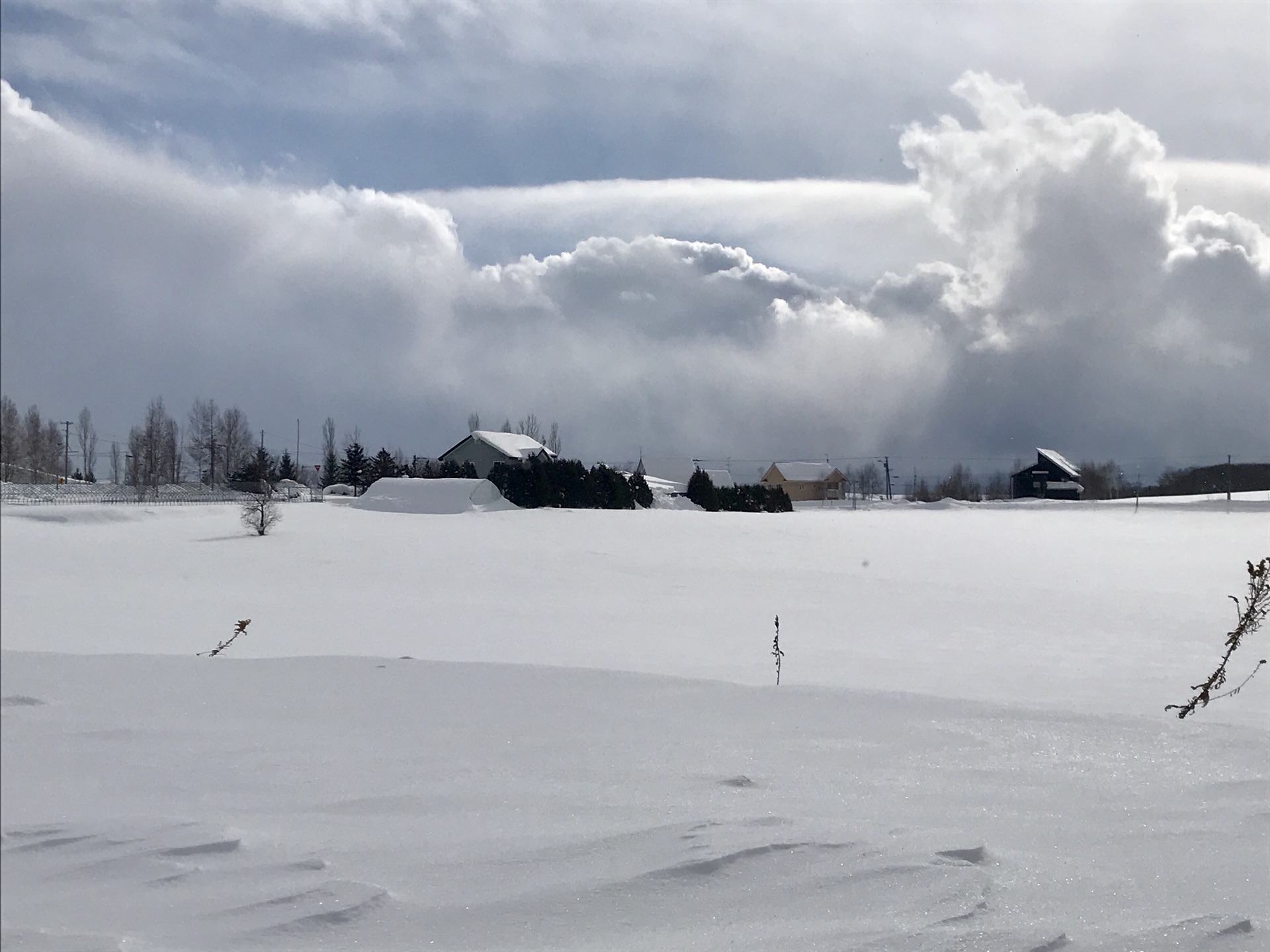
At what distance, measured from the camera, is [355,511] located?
8.19m

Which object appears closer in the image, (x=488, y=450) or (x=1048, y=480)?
(x=488, y=450)

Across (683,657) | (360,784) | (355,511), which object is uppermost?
(355,511)

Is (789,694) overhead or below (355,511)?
below

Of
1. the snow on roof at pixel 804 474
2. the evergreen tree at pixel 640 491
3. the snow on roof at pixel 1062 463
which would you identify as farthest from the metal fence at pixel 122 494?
the snow on roof at pixel 804 474

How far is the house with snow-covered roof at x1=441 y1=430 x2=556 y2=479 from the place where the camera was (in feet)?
16.2

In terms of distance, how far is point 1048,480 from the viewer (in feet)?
31.7

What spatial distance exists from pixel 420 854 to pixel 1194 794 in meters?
2.42

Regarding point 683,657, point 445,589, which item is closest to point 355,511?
point 445,589

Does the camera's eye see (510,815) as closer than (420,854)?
No

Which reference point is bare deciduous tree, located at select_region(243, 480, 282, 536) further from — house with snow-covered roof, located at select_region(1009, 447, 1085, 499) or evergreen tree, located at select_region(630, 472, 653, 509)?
evergreen tree, located at select_region(630, 472, 653, 509)

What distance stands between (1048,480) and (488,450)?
718 cm

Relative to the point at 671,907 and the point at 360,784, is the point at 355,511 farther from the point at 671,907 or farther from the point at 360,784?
the point at 671,907

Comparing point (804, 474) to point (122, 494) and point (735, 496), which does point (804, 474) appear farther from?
point (122, 494)

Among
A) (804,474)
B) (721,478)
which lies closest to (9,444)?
(721,478)
